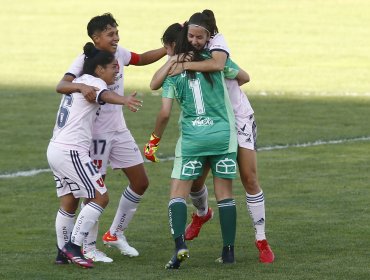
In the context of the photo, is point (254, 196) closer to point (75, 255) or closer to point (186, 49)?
point (186, 49)

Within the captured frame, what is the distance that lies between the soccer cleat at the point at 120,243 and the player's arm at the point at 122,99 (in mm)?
1492

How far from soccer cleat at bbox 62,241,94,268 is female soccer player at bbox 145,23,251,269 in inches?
26.4

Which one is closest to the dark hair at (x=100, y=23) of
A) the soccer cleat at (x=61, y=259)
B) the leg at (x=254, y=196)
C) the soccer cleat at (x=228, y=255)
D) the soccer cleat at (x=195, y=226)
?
the leg at (x=254, y=196)

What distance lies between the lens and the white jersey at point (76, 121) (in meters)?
9.44

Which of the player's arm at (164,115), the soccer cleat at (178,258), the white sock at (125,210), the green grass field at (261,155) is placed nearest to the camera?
the soccer cleat at (178,258)

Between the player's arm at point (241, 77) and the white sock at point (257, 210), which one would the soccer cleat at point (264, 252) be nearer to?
the white sock at point (257, 210)

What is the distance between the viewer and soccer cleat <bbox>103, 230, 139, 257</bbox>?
1009cm

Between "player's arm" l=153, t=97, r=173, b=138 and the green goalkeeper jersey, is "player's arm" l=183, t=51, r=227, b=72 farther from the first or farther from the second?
"player's arm" l=153, t=97, r=173, b=138

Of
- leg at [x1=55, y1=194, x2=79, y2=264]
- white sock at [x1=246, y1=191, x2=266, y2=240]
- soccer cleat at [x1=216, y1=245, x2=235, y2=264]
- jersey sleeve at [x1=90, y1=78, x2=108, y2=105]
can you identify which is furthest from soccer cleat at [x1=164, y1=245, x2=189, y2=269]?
jersey sleeve at [x1=90, y1=78, x2=108, y2=105]

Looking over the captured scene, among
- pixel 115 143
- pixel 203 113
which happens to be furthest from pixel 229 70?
pixel 115 143

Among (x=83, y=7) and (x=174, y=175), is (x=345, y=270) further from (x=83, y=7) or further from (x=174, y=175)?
(x=83, y=7)

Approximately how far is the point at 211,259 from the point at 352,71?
65.4 feet

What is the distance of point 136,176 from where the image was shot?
10.4m

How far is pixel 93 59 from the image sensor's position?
31.3 feet
